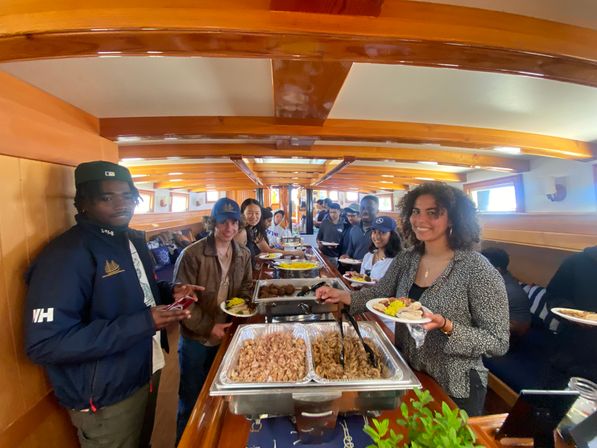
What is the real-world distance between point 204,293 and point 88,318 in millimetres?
821

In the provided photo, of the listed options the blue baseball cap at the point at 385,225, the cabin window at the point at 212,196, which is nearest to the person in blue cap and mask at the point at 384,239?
the blue baseball cap at the point at 385,225

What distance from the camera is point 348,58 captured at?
1.00 metres

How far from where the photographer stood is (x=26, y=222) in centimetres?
127

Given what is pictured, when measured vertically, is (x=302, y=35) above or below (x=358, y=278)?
above

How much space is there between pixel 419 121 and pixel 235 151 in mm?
2090

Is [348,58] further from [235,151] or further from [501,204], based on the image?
[501,204]

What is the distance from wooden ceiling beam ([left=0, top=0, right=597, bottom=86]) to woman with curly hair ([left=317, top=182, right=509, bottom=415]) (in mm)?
709

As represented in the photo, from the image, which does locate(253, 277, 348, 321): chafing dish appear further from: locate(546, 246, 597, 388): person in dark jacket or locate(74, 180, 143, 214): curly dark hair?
locate(546, 246, 597, 388): person in dark jacket

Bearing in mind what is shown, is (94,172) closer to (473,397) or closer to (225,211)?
(225,211)

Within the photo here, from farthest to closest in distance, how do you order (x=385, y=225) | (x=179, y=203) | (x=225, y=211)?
(x=179, y=203), (x=385, y=225), (x=225, y=211)

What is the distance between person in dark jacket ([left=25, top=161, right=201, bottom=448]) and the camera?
1.08 m

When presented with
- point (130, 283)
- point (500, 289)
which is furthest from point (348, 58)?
point (130, 283)

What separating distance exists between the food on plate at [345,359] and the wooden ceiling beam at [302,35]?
1.27 m

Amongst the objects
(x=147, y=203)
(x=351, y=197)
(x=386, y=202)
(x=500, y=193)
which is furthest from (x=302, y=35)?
(x=351, y=197)
